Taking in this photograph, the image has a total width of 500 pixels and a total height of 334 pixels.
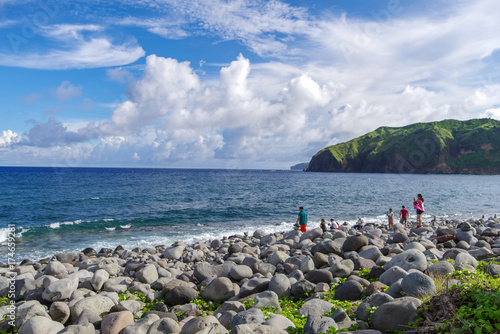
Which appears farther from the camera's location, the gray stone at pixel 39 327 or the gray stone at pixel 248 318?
the gray stone at pixel 39 327

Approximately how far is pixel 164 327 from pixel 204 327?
35.3 inches

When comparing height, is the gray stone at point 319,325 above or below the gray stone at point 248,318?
above

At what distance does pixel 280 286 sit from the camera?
7.77 meters

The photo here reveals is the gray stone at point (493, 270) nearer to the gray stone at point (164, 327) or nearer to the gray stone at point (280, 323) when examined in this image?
the gray stone at point (280, 323)

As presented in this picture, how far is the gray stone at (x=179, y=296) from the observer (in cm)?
809

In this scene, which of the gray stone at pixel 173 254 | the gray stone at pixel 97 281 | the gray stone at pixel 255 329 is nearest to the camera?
the gray stone at pixel 255 329

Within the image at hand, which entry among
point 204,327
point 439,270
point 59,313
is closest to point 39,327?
point 59,313

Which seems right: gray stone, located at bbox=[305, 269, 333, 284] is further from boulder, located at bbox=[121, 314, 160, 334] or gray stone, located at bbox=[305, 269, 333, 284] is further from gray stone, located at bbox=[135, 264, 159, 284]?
gray stone, located at bbox=[135, 264, 159, 284]

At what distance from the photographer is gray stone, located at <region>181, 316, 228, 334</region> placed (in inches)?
203

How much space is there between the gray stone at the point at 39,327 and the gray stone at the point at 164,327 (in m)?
2.14

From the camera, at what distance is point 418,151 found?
165 meters

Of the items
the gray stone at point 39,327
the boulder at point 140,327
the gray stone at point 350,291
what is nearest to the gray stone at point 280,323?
the gray stone at point 350,291

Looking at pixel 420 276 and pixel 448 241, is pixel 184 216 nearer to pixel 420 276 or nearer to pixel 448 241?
pixel 448 241

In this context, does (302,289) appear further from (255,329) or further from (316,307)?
(255,329)
